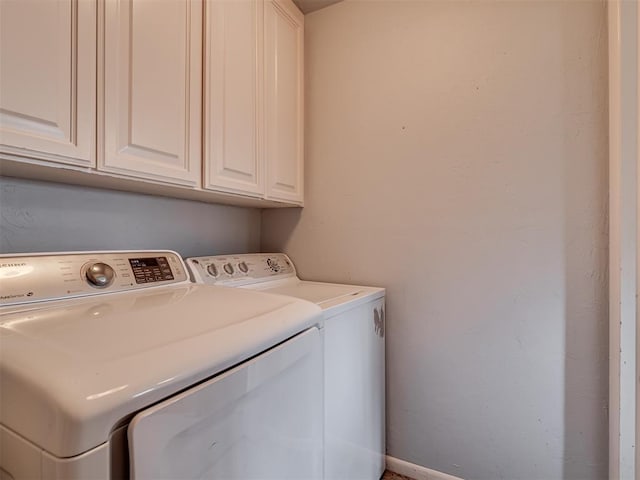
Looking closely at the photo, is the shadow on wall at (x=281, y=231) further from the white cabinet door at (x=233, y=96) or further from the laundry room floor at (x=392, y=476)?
the laundry room floor at (x=392, y=476)

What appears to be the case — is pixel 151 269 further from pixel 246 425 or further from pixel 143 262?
pixel 246 425

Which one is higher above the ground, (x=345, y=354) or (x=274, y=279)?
(x=274, y=279)

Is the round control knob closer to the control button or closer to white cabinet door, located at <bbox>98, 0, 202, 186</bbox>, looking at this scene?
the control button

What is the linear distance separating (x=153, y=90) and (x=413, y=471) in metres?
1.84

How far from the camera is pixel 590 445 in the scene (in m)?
1.15

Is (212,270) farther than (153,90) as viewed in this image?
Yes

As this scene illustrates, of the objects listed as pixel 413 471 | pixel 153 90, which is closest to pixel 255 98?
pixel 153 90

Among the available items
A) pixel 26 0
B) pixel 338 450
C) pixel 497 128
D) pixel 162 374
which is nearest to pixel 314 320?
pixel 162 374

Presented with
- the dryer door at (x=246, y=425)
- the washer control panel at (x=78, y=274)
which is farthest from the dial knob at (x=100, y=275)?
the dryer door at (x=246, y=425)

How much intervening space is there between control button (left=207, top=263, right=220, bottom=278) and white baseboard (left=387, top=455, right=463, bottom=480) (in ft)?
3.88

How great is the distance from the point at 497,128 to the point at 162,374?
1.41 meters

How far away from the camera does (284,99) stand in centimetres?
153

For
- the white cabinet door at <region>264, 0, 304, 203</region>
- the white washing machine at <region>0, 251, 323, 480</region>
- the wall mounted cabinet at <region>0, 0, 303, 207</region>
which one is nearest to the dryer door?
the white washing machine at <region>0, 251, 323, 480</region>

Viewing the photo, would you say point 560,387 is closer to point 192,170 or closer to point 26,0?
point 192,170
